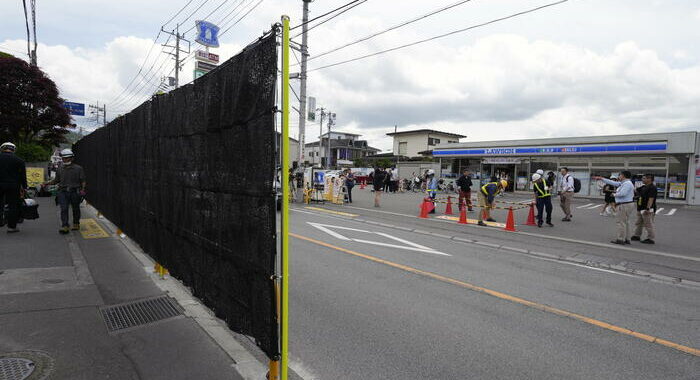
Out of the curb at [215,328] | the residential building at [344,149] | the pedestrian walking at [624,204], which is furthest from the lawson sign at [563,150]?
the residential building at [344,149]

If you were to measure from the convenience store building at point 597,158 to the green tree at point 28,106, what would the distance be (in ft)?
89.1

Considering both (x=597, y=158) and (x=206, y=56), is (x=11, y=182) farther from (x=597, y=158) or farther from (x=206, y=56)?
(x=597, y=158)

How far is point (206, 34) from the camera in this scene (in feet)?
88.1

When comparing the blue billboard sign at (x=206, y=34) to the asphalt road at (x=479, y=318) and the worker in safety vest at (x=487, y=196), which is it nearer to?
the worker in safety vest at (x=487, y=196)

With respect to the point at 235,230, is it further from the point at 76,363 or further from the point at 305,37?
the point at 305,37

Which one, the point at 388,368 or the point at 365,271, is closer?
the point at 388,368

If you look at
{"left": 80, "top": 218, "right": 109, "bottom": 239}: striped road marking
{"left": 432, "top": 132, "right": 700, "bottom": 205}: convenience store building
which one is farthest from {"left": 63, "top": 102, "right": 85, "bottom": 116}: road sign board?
{"left": 432, "top": 132, "right": 700, "bottom": 205}: convenience store building

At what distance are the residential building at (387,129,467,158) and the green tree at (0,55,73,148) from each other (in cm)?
4523

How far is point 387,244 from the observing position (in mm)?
8352

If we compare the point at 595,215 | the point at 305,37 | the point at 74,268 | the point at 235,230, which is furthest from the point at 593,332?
the point at 305,37

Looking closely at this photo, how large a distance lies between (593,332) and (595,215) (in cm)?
1396

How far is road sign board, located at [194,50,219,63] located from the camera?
2553cm

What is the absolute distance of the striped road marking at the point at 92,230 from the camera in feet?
26.3

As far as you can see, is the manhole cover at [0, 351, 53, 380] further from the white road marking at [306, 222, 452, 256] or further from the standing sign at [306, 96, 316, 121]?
the standing sign at [306, 96, 316, 121]
